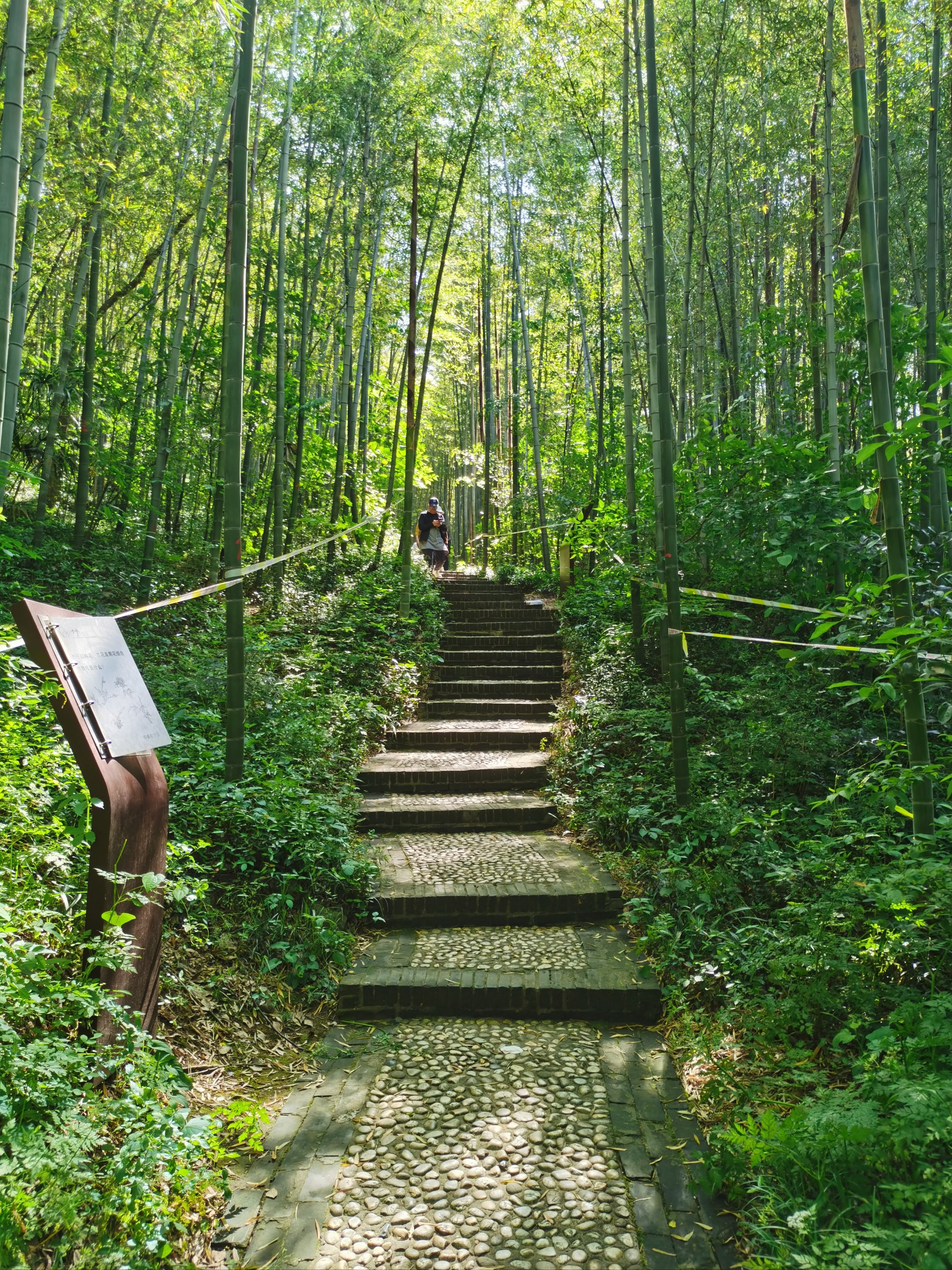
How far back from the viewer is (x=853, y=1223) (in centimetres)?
151

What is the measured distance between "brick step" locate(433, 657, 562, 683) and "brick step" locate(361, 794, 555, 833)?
2274 mm

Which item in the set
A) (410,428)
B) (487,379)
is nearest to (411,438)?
(410,428)

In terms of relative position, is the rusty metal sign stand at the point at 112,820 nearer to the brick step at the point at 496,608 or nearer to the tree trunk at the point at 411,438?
the tree trunk at the point at 411,438

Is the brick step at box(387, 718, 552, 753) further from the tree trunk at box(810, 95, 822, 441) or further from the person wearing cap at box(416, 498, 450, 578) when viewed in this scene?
the person wearing cap at box(416, 498, 450, 578)

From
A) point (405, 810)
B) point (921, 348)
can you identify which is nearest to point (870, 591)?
point (405, 810)

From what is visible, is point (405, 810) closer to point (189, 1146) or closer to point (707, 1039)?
point (707, 1039)

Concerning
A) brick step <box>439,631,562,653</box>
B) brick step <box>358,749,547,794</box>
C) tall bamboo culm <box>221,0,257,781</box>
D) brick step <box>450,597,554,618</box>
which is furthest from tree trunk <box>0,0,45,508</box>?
brick step <box>450,597,554,618</box>

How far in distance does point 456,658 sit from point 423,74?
634 centimetres

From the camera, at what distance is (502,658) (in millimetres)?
7188

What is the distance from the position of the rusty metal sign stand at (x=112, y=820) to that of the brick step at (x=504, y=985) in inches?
34.9

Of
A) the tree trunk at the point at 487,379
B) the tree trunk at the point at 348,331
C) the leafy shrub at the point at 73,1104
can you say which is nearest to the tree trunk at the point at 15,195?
the leafy shrub at the point at 73,1104

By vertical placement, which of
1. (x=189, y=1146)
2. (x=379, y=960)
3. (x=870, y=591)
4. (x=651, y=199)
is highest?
(x=651, y=199)

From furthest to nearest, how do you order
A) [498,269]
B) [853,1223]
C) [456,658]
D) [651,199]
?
[498,269] < [456,658] < [651,199] < [853,1223]

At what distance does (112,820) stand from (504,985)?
1.59 meters
